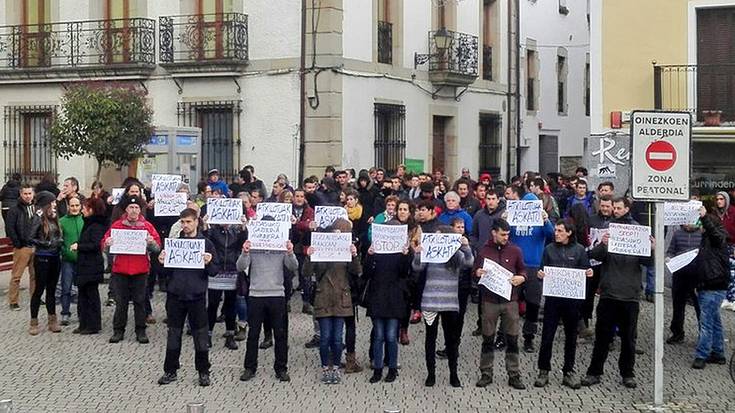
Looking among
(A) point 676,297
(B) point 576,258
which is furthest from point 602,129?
(B) point 576,258

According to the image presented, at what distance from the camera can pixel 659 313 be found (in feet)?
33.7

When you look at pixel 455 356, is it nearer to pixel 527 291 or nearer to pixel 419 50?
pixel 527 291

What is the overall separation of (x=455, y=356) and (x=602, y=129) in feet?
28.7

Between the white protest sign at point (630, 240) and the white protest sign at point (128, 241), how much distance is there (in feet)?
17.9

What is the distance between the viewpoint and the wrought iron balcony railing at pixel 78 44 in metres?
25.1

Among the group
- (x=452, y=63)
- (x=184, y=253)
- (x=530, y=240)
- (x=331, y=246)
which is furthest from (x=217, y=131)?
(x=331, y=246)

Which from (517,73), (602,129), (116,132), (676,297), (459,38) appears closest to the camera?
(676,297)

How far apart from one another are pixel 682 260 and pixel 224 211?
518cm

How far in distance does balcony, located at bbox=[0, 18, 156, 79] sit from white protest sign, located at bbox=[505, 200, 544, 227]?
14.2m

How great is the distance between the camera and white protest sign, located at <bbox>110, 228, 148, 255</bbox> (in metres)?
12.9

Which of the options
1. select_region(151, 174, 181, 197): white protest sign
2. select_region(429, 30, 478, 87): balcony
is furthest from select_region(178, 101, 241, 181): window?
select_region(151, 174, 181, 197): white protest sign

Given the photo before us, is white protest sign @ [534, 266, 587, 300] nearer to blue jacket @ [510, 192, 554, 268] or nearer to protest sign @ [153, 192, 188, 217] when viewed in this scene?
blue jacket @ [510, 192, 554, 268]

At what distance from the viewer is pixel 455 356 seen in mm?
10961

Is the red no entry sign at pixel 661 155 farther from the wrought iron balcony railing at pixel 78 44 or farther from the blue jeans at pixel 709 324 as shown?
the wrought iron balcony railing at pixel 78 44
